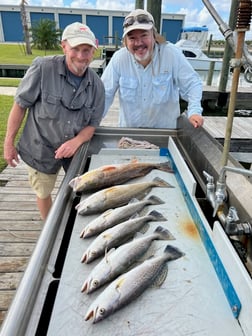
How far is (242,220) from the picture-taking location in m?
1.37

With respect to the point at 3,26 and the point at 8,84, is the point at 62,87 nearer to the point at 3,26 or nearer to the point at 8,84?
the point at 8,84

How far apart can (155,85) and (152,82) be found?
4 cm

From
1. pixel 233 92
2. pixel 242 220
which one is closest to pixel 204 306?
pixel 242 220

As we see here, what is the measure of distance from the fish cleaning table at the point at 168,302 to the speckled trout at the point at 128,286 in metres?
0.02

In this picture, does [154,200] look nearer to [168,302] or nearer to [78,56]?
[168,302]

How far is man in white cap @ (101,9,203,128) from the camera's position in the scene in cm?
274

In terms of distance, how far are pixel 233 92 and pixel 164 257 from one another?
0.76 meters

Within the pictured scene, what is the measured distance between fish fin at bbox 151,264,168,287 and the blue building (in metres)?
55.6

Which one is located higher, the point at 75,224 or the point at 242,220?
the point at 242,220

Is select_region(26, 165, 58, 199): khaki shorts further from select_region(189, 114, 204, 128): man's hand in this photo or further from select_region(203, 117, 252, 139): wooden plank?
select_region(203, 117, 252, 139): wooden plank

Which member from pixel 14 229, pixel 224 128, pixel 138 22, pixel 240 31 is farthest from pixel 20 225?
pixel 224 128

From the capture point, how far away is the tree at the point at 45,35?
1426 inches

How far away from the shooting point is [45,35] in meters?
36.8

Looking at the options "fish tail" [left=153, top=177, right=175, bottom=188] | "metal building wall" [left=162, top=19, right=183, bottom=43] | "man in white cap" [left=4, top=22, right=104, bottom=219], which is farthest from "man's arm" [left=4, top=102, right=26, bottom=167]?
"metal building wall" [left=162, top=19, right=183, bottom=43]
